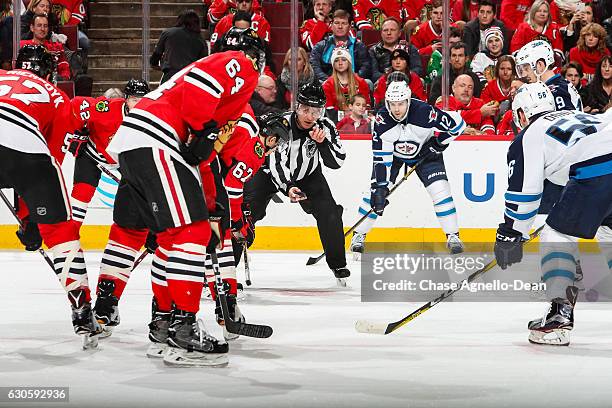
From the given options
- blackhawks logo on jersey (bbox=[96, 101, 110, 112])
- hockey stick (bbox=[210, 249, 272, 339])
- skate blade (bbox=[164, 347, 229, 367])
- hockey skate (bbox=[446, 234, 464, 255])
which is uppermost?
blackhawks logo on jersey (bbox=[96, 101, 110, 112])

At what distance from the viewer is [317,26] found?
7910mm

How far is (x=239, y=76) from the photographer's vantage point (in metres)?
3.81

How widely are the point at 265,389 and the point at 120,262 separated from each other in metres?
1.19

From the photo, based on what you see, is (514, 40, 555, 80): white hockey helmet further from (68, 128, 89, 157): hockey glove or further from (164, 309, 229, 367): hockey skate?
(164, 309, 229, 367): hockey skate

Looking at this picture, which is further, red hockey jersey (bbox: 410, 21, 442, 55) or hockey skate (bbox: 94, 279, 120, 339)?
red hockey jersey (bbox: 410, 21, 442, 55)

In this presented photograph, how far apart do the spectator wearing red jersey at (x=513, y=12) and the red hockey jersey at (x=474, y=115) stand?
2.24ft

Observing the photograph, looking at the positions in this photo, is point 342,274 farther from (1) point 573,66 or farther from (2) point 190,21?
(1) point 573,66

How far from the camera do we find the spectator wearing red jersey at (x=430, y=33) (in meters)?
7.75

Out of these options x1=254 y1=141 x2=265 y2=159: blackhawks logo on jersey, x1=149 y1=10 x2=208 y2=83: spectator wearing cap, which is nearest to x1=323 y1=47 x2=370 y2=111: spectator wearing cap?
x1=149 y1=10 x2=208 y2=83: spectator wearing cap

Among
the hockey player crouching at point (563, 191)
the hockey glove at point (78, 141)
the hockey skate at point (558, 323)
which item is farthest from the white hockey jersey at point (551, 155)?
the hockey glove at point (78, 141)

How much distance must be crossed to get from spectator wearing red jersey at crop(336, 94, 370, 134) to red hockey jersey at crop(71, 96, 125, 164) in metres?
2.63

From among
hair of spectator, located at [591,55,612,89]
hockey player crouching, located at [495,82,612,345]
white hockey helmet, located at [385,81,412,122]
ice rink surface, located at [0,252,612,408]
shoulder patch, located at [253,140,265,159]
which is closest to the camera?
ice rink surface, located at [0,252,612,408]

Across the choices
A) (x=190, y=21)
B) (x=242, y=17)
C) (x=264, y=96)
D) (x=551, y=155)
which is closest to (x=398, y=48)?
(x=264, y=96)

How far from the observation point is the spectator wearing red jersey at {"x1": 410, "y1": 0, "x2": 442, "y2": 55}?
7750 millimetres
